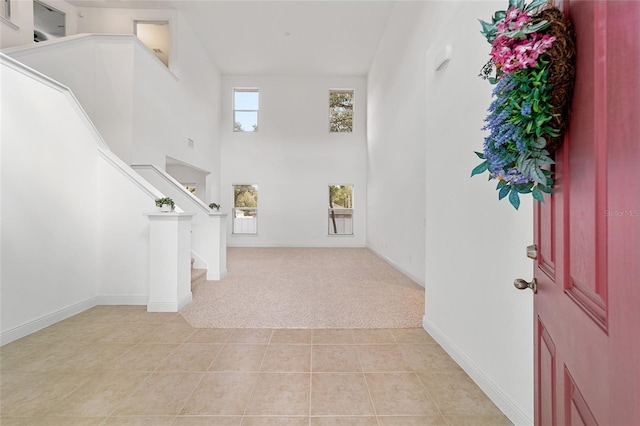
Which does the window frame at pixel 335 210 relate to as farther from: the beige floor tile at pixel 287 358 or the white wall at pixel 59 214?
the beige floor tile at pixel 287 358

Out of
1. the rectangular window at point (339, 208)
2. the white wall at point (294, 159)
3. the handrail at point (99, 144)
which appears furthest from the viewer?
the rectangular window at point (339, 208)

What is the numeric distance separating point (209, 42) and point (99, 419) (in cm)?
742

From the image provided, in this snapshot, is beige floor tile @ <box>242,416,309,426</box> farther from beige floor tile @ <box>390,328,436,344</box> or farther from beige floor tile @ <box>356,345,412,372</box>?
beige floor tile @ <box>390,328,436,344</box>

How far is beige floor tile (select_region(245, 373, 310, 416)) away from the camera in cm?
152

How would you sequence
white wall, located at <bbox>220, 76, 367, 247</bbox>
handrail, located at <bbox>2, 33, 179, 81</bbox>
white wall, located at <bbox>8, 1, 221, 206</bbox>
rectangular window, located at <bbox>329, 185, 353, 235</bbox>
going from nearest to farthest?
handrail, located at <bbox>2, 33, 179, 81</bbox> < white wall, located at <bbox>8, 1, 221, 206</bbox> < white wall, located at <bbox>220, 76, 367, 247</bbox> < rectangular window, located at <bbox>329, 185, 353, 235</bbox>

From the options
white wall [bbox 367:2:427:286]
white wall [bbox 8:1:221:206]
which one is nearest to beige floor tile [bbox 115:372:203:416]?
white wall [bbox 367:2:427:286]

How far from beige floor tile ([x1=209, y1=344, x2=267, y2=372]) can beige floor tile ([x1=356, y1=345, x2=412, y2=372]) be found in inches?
30.5

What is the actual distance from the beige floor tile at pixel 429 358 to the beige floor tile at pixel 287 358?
0.77m

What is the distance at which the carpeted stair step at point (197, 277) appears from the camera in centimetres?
372

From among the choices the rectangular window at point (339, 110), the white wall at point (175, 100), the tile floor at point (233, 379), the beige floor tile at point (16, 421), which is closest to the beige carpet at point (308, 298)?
the tile floor at point (233, 379)

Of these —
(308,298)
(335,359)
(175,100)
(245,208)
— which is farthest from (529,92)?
(245,208)

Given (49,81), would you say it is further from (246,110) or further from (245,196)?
(246,110)

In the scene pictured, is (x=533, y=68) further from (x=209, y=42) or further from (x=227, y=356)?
(x=209, y=42)

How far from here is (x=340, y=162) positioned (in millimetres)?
8273
